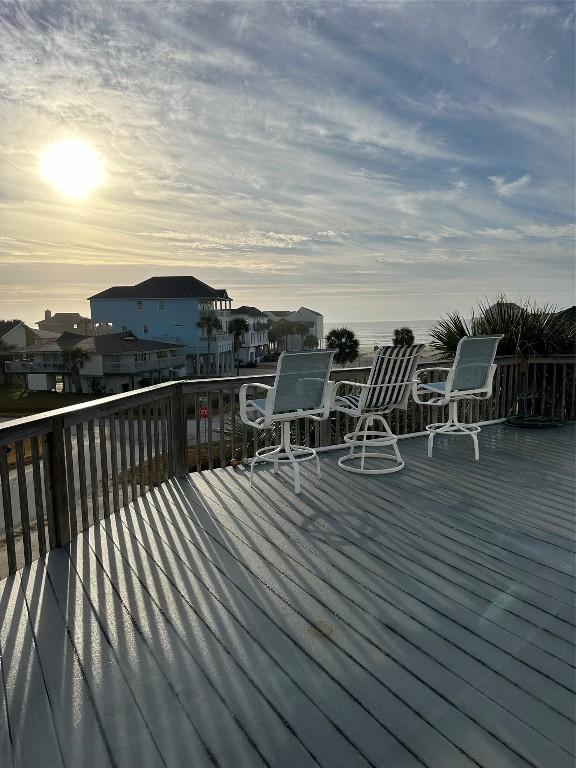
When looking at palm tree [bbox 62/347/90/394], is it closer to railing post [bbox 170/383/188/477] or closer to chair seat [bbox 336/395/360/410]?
railing post [bbox 170/383/188/477]

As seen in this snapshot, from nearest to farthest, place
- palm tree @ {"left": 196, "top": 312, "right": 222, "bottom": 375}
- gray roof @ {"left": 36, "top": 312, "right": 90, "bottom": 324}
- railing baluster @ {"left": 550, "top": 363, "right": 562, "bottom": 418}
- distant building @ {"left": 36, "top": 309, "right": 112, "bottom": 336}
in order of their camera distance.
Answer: railing baluster @ {"left": 550, "top": 363, "right": 562, "bottom": 418} < palm tree @ {"left": 196, "top": 312, "right": 222, "bottom": 375} < distant building @ {"left": 36, "top": 309, "right": 112, "bottom": 336} < gray roof @ {"left": 36, "top": 312, "right": 90, "bottom": 324}

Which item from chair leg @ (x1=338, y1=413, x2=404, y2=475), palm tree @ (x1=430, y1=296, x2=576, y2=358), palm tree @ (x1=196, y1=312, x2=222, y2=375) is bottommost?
chair leg @ (x1=338, y1=413, x2=404, y2=475)

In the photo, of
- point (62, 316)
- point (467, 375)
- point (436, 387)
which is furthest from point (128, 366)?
point (62, 316)

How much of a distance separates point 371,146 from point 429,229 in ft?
39.7

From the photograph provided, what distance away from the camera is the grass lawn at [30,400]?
35.9 meters

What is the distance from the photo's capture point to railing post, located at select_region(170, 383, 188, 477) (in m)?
4.27

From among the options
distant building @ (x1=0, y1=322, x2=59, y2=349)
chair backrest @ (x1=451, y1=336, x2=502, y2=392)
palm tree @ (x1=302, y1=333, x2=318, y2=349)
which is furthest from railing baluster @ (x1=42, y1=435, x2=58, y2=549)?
palm tree @ (x1=302, y1=333, x2=318, y2=349)

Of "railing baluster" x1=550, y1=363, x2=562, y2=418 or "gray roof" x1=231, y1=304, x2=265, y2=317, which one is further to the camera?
"gray roof" x1=231, y1=304, x2=265, y2=317

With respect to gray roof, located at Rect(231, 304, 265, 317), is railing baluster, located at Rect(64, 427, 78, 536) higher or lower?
lower

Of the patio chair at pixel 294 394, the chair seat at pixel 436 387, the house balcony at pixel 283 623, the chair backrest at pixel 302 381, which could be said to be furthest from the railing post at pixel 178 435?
the chair seat at pixel 436 387

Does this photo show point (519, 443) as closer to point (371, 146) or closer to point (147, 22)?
point (147, 22)

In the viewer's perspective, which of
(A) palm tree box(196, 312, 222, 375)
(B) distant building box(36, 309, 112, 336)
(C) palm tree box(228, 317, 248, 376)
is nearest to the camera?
(A) palm tree box(196, 312, 222, 375)

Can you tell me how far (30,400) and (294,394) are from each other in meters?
42.5

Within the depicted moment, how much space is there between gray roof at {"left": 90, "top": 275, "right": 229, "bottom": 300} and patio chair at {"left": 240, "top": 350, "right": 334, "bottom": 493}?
1788 inches
